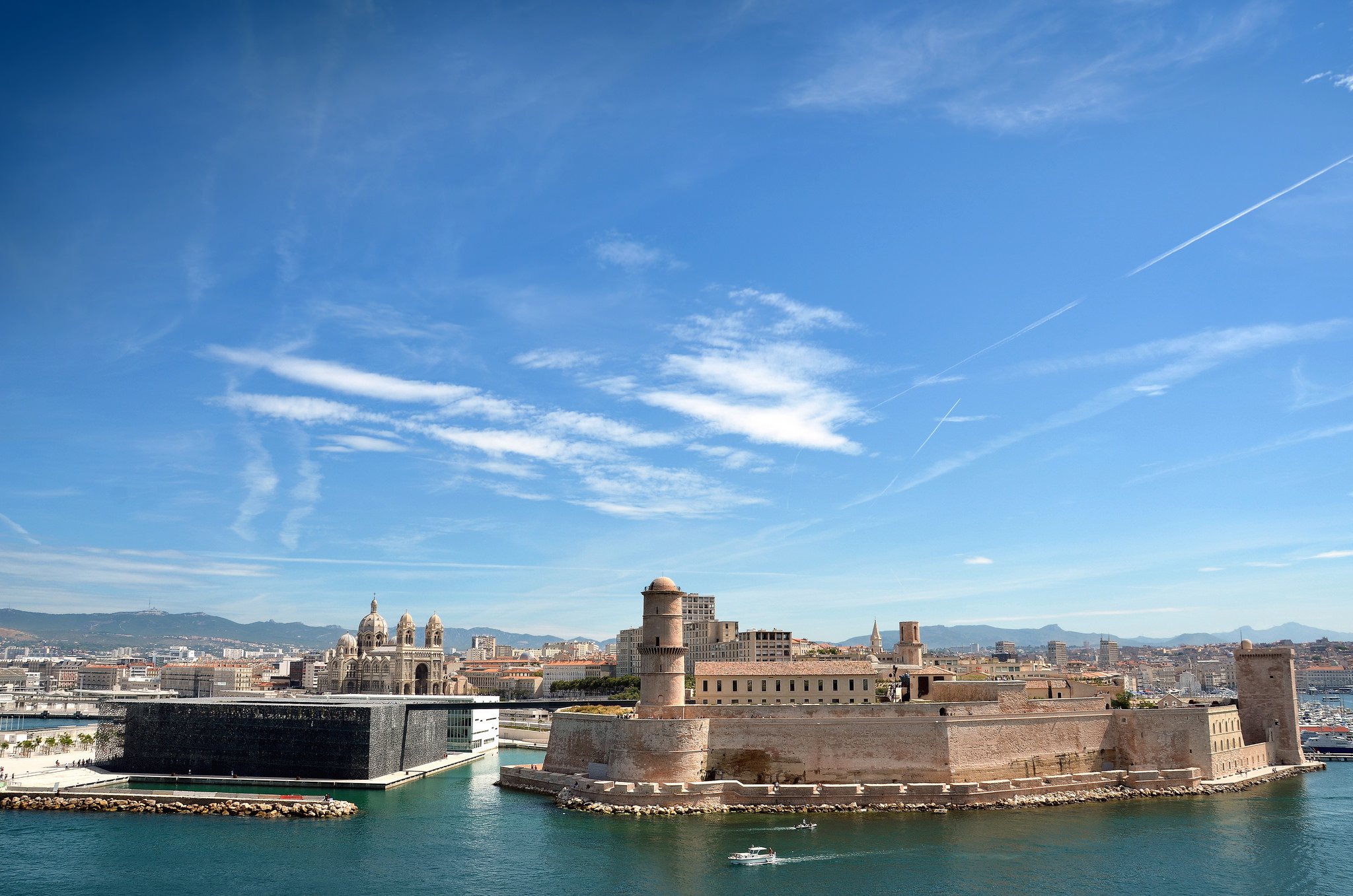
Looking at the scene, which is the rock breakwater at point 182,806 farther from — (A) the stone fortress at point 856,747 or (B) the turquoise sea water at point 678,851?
(A) the stone fortress at point 856,747

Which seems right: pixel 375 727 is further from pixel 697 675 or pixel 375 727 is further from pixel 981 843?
pixel 981 843

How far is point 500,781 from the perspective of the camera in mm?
53781

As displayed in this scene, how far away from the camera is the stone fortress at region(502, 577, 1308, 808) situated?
151 ft

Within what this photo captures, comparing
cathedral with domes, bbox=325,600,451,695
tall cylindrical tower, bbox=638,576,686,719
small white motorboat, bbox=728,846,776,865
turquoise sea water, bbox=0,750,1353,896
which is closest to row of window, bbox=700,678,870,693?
tall cylindrical tower, bbox=638,576,686,719

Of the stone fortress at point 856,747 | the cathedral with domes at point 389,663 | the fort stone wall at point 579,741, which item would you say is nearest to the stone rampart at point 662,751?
the stone fortress at point 856,747

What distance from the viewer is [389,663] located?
4584 inches

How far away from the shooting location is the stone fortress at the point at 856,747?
46.0 metres

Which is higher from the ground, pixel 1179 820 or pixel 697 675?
pixel 697 675

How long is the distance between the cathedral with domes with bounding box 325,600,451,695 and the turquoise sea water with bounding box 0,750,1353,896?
7065 cm

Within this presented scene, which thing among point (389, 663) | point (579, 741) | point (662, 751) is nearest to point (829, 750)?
point (662, 751)

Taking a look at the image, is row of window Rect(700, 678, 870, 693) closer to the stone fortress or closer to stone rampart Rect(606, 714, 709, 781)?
the stone fortress

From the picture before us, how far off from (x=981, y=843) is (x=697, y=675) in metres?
18.5

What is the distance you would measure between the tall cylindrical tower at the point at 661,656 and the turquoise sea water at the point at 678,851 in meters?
6.47

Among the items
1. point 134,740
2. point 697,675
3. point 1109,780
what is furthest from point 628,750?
point 134,740
